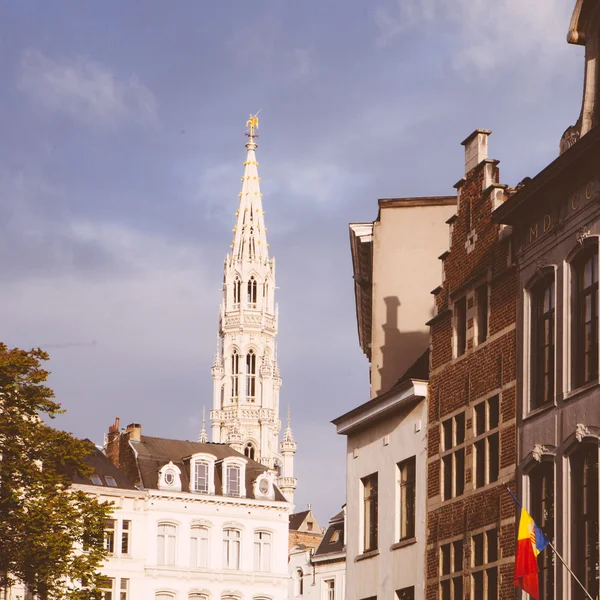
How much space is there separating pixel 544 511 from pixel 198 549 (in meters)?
60.3

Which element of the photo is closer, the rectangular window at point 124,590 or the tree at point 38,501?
the tree at point 38,501

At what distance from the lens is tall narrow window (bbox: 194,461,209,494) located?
298 ft

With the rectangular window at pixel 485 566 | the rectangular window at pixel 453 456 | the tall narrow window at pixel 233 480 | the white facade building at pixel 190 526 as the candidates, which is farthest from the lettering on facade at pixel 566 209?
the tall narrow window at pixel 233 480

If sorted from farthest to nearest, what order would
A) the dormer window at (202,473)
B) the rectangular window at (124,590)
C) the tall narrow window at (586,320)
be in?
the dormer window at (202,473), the rectangular window at (124,590), the tall narrow window at (586,320)

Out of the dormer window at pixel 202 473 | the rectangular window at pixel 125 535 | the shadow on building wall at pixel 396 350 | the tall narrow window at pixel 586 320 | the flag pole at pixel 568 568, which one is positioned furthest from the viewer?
the dormer window at pixel 202 473

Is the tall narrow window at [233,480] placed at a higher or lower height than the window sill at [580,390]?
Answer: higher

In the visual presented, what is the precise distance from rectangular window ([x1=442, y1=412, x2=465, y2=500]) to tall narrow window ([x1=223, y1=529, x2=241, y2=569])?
54557mm

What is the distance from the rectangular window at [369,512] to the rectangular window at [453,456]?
188 inches

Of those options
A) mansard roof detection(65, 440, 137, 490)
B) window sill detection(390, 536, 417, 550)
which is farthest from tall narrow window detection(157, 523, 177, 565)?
window sill detection(390, 536, 417, 550)

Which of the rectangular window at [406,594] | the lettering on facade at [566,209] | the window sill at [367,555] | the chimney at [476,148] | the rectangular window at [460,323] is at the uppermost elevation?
the chimney at [476,148]

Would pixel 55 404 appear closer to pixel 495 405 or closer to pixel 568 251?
pixel 495 405

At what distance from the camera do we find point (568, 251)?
2977 cm

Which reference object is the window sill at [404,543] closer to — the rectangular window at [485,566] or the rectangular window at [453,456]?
the rectangular window at [453,456]

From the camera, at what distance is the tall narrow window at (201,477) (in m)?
90.7
